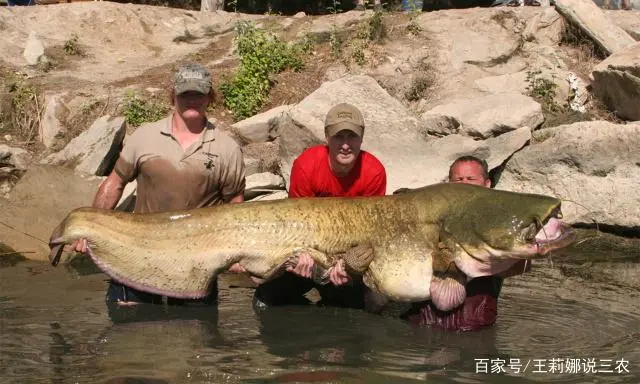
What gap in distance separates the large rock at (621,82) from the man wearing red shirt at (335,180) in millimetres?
5872

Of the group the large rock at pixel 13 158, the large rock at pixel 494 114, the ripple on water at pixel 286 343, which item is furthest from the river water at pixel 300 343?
the large rock at pixel 13 158

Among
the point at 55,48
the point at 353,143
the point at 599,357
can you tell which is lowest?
the point at 599,357

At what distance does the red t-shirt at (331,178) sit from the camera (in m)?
6.36

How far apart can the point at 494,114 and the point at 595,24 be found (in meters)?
3.25

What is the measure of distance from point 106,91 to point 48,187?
3893mm

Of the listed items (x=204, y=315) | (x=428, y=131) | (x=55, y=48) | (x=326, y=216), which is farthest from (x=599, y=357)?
(x=55, y=48)

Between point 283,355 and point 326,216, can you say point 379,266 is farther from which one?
point 283,355

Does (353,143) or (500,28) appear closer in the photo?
(353,143)

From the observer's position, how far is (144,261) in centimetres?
564

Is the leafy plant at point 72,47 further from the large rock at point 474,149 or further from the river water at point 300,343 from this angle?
the river water at point 300,343

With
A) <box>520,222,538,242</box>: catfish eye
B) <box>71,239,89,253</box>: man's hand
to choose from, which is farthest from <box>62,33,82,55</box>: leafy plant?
<box>520,222,538,242</box>: catfish eye

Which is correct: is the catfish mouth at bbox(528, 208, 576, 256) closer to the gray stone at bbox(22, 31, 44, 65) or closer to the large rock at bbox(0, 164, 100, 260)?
the large rock at bbox(0, 164, 100, 260)

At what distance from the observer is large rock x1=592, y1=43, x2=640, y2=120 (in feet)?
36.9

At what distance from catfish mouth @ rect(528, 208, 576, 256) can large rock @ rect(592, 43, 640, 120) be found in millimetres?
6530
